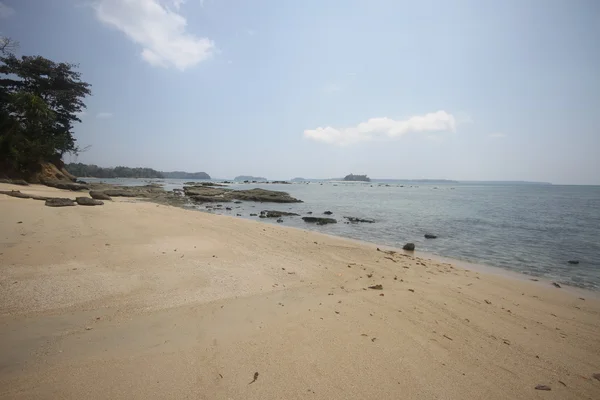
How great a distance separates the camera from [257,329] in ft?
12.5

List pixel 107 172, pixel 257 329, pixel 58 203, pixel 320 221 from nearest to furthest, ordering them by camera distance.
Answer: pixel 257 329 < pixel 58 203 < pixel 320 221 < pixel 107 172

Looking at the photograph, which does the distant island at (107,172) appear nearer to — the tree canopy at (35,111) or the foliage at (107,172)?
the foliage at (107,172)

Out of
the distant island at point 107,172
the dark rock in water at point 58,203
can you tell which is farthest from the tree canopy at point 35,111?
the distant island at point 107,172

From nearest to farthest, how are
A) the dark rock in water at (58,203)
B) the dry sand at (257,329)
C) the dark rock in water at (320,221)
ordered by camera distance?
the dry sand at (257,329) → the dark rock in water at (58,203) → the dark rock in water at (320,221)

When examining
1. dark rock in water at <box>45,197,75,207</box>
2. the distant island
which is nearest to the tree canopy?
dark rock in water at <box>45,197,75,207</box>

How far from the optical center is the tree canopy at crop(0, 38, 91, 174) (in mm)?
25578

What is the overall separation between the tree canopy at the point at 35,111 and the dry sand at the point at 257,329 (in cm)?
2762

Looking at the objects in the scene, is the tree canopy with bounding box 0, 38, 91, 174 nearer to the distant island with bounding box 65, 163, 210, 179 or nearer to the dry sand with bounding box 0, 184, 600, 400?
the dry sand with bounding box 0, 184, 600, 400

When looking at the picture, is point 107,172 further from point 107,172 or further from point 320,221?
point 320,221

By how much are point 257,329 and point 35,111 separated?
37000 mm

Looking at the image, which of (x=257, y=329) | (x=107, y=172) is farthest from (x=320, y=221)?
(x=107, y=172)

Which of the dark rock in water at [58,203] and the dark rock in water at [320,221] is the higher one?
the dark rock in water at [58,203]

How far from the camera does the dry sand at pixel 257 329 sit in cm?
275

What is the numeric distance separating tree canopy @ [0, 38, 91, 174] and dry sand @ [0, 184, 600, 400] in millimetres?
27618
